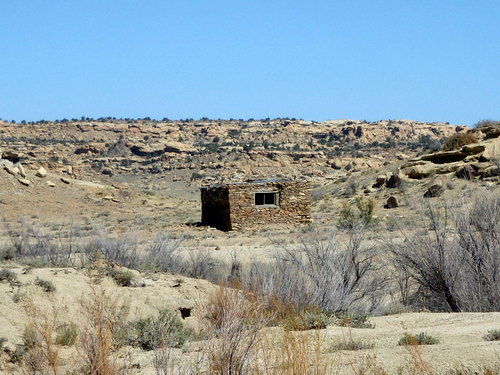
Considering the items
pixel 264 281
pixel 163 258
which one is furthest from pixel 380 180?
pixel 264 281

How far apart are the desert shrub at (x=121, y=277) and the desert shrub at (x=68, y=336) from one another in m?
3.02

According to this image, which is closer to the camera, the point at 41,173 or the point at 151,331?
the point at 151,331

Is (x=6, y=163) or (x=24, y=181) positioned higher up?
(x=6, y=163)

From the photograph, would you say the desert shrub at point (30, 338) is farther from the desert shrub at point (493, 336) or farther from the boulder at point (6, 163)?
the boulder at point (6, 163)

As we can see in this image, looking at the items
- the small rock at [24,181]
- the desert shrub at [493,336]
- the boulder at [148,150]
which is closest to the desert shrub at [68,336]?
the desert shrub at [493,336]

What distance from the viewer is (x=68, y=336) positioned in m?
9.86

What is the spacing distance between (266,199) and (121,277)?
17847 millimetres

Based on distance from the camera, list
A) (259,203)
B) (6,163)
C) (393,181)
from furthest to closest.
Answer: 1. (6,163)
2. (393,181)
3. (259,203)

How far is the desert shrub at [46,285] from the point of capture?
38.9ft

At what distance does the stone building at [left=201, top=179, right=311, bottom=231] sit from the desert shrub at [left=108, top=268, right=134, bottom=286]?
16116mm

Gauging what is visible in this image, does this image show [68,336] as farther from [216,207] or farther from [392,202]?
[392,202]

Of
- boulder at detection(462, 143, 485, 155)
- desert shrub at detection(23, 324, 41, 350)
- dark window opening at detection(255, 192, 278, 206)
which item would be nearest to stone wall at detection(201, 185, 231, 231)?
dark window opening at detection(255, 192, 278, 206)

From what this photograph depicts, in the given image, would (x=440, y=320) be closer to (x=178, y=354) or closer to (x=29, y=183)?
(x=178, y=354)

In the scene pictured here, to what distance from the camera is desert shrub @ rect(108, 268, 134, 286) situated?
13.3 meters
